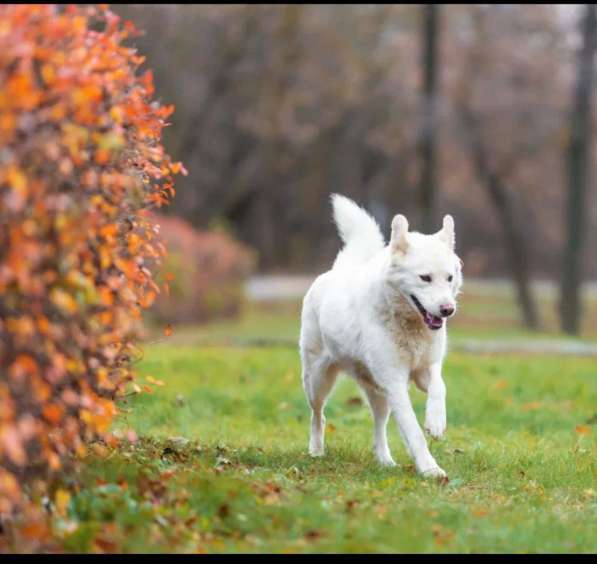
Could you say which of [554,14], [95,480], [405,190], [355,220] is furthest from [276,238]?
[95,480]

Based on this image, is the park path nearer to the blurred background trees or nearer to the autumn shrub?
the blurred background trees

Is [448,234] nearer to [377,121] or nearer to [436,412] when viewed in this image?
[436,412]

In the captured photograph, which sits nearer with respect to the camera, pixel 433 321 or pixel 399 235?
pixel 433 321

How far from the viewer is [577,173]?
28.6 meters

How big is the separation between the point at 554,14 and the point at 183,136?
12.2m

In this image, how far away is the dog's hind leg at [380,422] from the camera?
8.08 metres

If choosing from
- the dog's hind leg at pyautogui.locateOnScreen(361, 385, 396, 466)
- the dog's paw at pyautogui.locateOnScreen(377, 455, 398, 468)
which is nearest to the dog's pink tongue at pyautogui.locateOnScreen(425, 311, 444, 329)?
the dog's hind leg at pyautogui.locateOnScreen(361, 385, 396, 466)

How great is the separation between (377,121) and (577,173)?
46.8 feet

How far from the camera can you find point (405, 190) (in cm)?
4528

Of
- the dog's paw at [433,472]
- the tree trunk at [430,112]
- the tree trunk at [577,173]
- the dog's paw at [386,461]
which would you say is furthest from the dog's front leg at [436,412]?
the tree trunk at [577,173]

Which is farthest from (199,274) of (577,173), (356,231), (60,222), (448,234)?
(60,222)

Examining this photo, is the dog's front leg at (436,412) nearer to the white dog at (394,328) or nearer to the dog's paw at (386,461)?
the white dog at (394,328)

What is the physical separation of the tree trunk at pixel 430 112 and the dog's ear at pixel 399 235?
21087 millimetres
